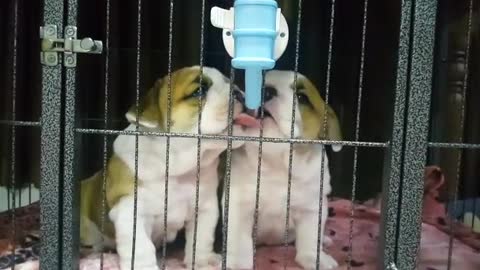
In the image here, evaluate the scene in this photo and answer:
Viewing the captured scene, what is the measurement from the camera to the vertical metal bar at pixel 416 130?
912 mm

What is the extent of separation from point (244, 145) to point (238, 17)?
0.84ft

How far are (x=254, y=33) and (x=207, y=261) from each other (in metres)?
0.41

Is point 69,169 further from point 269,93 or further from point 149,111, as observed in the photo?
point 269,93

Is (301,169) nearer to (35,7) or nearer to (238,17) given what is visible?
(238,17)

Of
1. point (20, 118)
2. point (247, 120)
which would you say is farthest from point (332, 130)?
point (20, 118)

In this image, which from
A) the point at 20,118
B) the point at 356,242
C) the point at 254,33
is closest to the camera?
the point at 254,33

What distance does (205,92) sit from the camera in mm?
1074

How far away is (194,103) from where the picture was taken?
1073 mm

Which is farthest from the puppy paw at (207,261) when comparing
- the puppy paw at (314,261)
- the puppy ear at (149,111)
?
the puppy ear at (149,111)

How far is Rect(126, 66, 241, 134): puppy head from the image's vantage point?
1056mm

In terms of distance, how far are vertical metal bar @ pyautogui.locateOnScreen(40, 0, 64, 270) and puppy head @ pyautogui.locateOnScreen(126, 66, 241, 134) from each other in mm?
190

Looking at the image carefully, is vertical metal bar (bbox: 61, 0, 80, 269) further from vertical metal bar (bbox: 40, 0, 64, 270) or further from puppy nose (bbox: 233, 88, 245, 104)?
puppy nose (bbox: 233, 88, 245, 104)

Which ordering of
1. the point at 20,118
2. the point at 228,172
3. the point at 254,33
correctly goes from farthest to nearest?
the point at 20,118 < the point at 228,172 < the point at 254,33

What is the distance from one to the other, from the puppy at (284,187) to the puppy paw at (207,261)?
2cm
